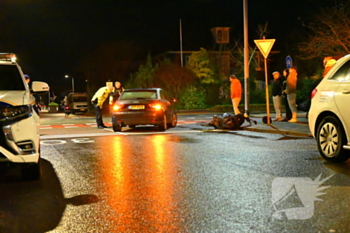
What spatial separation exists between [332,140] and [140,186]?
3.56 meters

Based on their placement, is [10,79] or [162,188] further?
[10,79]

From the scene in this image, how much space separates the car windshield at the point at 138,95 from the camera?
49.4 feet

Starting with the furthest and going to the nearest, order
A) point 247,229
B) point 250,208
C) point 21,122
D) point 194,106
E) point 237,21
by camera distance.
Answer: point 237,21 → point 194,106 → point 21,122 → point 250,208 → point 247,229

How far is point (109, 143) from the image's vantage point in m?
11.5

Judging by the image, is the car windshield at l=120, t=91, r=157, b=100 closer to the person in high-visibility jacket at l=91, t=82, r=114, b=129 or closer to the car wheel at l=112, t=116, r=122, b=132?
the car wheel at l=112, t=116, r=122, b=132

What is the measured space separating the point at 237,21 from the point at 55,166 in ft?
167

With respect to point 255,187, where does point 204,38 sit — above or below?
above

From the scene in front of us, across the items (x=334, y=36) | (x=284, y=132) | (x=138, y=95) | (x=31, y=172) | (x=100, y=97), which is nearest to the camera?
(x=31, y=172)

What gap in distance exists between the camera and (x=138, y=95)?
1523 cm

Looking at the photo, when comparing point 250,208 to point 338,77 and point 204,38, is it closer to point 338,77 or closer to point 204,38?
point 338,77

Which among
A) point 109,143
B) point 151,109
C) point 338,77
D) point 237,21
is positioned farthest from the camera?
point 237,21

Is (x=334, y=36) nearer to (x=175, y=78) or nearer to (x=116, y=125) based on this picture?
(x=116, y=125)

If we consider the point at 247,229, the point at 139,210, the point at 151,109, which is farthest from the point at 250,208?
the point at 151,109

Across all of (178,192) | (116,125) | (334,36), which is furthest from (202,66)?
(178,192)
